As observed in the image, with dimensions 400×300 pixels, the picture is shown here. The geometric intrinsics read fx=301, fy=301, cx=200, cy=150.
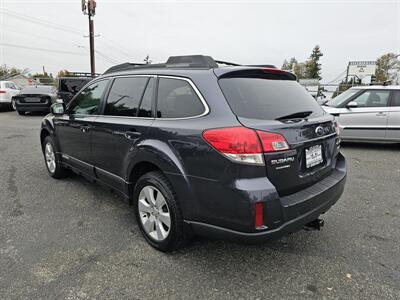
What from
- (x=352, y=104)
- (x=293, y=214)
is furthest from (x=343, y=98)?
(x=293, y=214)

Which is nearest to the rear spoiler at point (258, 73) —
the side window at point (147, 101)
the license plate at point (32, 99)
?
the side window at point (147, 101)

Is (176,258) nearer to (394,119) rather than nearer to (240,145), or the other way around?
(240,145)

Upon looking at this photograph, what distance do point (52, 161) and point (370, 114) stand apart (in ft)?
23.1

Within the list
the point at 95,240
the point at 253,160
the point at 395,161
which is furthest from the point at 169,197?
the point at 395,161

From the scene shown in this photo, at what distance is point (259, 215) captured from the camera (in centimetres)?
210

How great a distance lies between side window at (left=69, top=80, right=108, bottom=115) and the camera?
372 centimetres

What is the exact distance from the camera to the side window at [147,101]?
290cm

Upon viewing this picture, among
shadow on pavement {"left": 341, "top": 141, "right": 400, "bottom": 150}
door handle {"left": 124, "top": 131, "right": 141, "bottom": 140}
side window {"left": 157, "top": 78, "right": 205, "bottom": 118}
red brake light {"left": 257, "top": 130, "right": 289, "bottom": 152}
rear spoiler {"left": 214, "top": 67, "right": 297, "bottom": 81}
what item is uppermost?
rear spoiler {"left": 214, "top": 67, "right": 297, "bottom": 81}

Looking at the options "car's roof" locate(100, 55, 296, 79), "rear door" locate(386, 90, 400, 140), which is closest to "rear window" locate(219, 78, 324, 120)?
"car's roof" locate(100, 55, 296, 79)

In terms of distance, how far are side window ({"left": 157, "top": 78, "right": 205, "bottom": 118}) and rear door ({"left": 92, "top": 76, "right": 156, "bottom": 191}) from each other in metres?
0.14

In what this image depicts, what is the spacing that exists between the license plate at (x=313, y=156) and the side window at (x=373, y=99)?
18.9 feet

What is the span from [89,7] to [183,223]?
996 inches

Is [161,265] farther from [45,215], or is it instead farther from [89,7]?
[89,7]

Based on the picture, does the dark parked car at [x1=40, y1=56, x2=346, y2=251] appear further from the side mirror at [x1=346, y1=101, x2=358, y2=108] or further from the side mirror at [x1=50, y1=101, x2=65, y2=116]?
the side mirror at [x1=346, y1=101, x2=358, y2=108]
